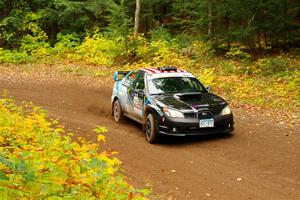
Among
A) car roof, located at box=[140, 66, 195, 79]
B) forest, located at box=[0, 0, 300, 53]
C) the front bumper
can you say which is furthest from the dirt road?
forest, located at box=[0, 0, 300, 53]

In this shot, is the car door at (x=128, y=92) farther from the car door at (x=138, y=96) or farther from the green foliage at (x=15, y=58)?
the green foliage at (x=15, y=58)

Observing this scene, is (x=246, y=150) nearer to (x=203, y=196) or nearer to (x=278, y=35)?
(x=203, y=196)

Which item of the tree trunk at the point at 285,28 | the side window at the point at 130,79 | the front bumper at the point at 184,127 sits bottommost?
the front bumper at the point at 184,127

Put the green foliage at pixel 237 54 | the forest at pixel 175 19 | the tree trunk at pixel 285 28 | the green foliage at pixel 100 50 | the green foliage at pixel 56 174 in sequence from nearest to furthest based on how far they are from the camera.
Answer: the green foliage at pixel 56 174
the tree trunk at pixel 285 28
the green foliage at pixel 237 54
the forest at pixel 175 19
the green foliage at pixel 100 50

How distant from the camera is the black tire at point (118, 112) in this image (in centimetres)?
1196

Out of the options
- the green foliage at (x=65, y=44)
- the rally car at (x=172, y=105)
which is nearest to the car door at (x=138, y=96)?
the rally car at (x=172, y=105)

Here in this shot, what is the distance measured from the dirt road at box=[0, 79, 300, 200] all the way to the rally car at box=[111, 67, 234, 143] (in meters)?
0.38

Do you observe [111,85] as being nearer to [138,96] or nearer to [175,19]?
[175,19]

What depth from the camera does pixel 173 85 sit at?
10.6 meters

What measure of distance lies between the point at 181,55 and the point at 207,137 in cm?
1232

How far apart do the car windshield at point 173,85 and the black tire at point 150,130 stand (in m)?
0.80

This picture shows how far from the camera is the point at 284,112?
40.5 feet

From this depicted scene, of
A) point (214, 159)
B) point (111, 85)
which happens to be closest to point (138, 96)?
point (214, 159)

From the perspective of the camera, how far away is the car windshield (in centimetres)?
1039
